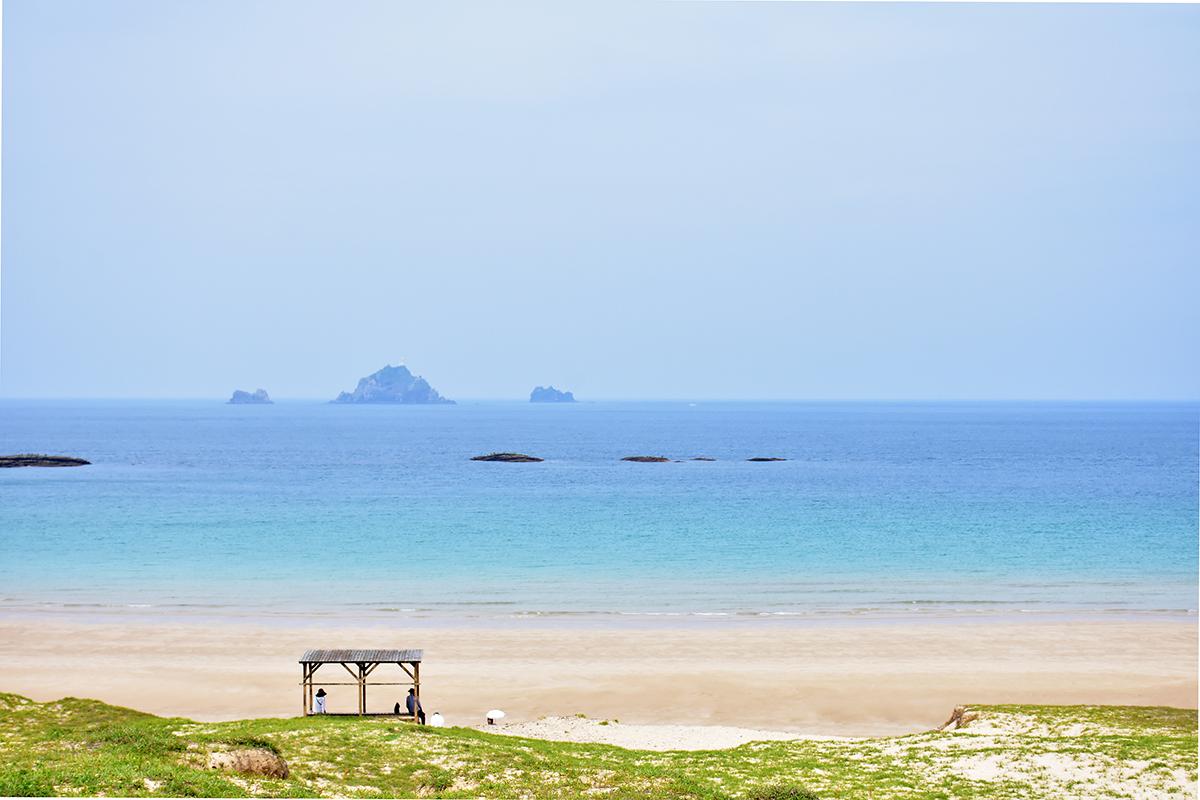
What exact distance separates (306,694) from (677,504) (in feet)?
139

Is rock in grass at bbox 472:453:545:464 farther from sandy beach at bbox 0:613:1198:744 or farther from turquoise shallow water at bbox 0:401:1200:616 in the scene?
sandy beach at bbox 0:613:1198:744

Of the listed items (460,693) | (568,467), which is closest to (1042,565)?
(460,693)

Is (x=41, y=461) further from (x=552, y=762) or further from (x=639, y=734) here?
(x=552, y=762)

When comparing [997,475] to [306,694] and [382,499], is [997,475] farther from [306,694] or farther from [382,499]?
[306,694]

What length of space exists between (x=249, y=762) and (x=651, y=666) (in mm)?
14501

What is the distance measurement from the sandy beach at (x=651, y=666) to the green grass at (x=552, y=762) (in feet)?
15.7

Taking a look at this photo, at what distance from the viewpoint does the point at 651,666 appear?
25922mm

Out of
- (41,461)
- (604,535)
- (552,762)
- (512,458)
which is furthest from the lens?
(512,458)

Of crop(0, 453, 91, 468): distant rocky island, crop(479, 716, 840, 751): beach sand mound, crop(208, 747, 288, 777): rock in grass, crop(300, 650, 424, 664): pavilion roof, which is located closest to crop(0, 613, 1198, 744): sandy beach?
crop(479, 716, 840, 751): beach sand mound

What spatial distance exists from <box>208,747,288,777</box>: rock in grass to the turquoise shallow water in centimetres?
1908

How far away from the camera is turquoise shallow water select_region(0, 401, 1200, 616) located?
35.0m

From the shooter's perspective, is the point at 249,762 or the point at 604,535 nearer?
the point at 249,762

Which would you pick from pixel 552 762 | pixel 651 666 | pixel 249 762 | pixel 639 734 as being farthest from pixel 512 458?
pixel 249 762

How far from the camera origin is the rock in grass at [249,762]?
12.8m
